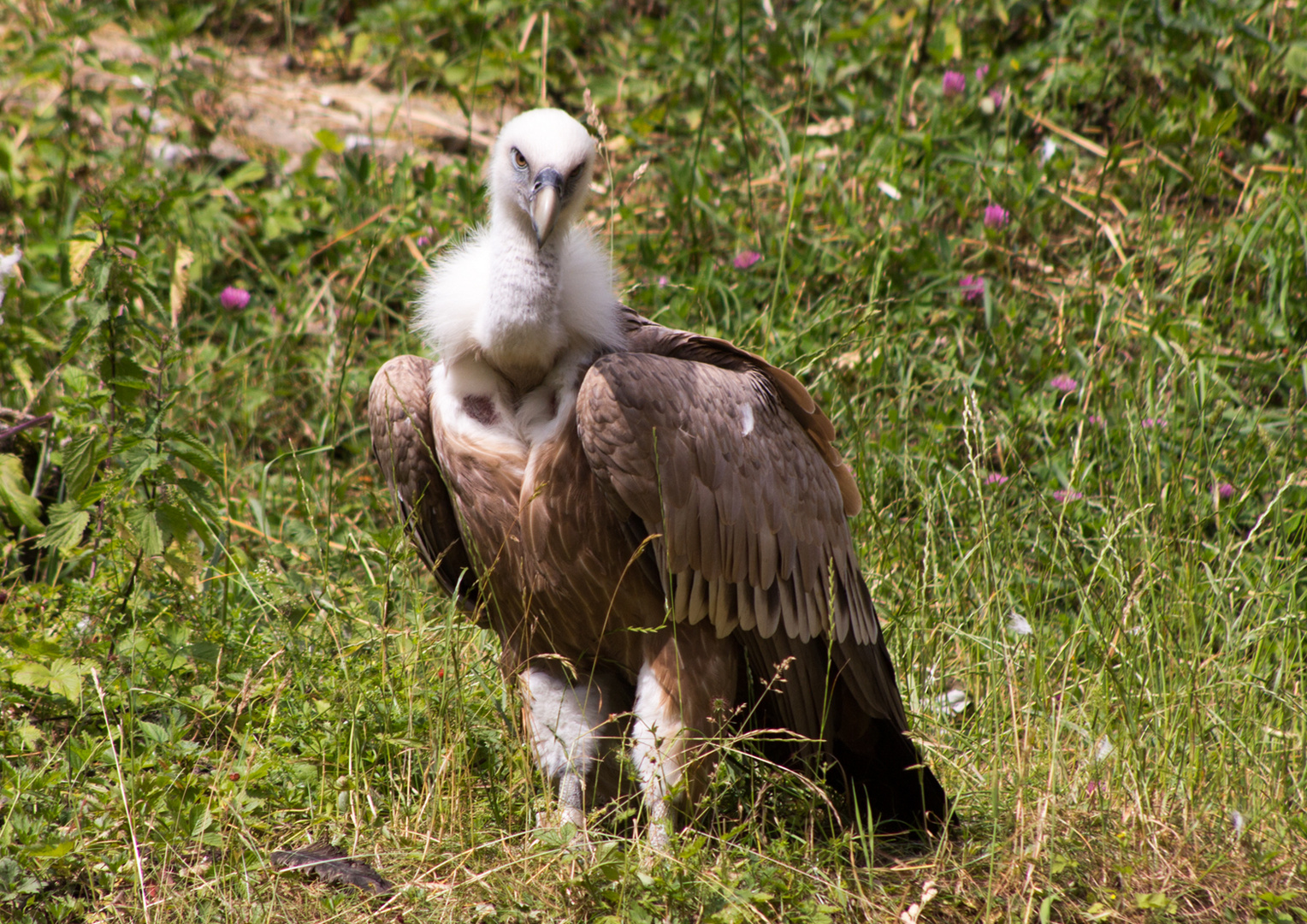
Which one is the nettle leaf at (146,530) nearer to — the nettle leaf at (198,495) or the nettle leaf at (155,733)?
the nettle leaf at (198,495)

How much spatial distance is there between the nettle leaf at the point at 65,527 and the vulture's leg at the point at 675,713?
59.5 inches

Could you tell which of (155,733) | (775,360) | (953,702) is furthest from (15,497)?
(953,702)

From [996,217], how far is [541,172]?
2907 mm

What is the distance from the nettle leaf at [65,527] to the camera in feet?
10.3

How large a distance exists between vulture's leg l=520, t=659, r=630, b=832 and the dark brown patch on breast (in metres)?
0.66

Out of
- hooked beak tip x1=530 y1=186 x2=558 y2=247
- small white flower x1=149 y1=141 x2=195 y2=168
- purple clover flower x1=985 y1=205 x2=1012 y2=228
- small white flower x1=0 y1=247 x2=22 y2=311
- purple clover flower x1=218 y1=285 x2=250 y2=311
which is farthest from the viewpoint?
small white flower x1=149 y1=141 x2=195 y2=168

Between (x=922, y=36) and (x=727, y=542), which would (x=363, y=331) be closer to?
(x=727, y=542)

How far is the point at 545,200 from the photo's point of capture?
104 inches

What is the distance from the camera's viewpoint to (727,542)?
2.84 m

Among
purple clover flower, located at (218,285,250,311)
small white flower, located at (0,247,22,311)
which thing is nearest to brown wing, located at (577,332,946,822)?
small white flower, located at (0,247,22,311)

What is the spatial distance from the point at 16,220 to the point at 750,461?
3.55 m

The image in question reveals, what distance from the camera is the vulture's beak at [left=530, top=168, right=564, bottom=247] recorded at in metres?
2.63

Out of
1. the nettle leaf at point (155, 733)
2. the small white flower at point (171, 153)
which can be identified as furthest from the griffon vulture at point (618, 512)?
the small white flower at point (171, 153)

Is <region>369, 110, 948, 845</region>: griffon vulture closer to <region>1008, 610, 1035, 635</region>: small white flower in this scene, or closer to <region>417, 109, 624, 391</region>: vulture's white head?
<region>417, 109, 624, 391</region>: vulture's white head
